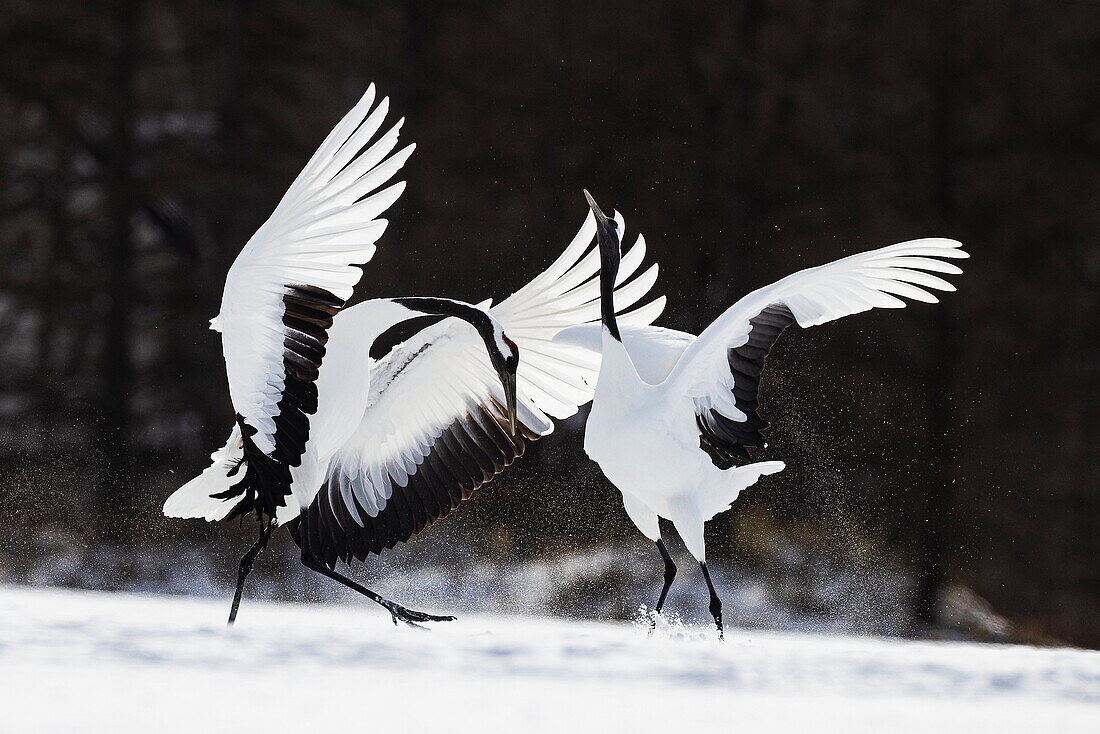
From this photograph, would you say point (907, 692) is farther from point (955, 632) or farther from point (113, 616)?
point (955, 632)

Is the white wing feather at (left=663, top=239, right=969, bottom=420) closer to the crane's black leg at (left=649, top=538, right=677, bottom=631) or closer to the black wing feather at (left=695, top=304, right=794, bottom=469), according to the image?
the black wing feather at (left=695, top=304, right=794, bottom=469)

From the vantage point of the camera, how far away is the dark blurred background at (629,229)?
6375 mm

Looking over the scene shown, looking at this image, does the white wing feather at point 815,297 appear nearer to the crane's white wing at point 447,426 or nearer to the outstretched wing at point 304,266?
the crane's white wing at point 447,426

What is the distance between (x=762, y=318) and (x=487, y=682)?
1066 mm

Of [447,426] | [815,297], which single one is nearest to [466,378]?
[447,426]

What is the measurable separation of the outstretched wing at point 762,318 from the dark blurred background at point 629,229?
3.30m

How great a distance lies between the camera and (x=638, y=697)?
2.39 m

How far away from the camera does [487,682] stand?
252 cm

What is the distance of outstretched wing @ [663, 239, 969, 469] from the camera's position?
2863 mm

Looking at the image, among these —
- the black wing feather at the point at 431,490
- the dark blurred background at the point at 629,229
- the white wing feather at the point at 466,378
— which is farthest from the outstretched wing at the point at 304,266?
the dark blurred background at the point at 629,229

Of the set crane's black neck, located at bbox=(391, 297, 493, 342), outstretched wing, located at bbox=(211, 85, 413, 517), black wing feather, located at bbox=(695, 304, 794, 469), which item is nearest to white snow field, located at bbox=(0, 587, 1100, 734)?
black wing feather, located at bbox=(695, 304, 794, 469)

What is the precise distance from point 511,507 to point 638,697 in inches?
161

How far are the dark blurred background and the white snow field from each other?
9.75 feet

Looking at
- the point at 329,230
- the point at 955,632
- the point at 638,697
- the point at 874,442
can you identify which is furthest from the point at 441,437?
the point at 955,632
